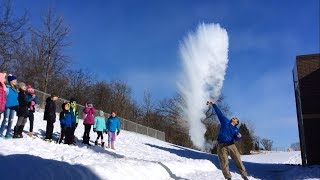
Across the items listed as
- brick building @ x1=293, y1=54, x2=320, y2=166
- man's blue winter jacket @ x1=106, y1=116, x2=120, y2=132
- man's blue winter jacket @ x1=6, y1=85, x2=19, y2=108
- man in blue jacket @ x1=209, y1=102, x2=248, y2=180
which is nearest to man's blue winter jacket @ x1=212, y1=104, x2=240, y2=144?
man in blue jacket @ x1=209, y1=102, x2=248, y2=180

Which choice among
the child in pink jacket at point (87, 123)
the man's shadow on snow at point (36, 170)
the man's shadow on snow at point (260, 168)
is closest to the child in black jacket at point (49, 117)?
the child in pink jacket at point (87, 123)

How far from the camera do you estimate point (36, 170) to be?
8.31 meters

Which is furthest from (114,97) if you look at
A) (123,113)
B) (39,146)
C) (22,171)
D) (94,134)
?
(22,171)

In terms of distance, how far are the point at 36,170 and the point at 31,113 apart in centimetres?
795

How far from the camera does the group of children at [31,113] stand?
1402cm

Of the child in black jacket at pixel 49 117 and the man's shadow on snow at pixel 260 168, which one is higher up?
the child in black jacket at pixel 49 117

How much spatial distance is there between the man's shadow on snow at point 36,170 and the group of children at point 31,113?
3.43 m

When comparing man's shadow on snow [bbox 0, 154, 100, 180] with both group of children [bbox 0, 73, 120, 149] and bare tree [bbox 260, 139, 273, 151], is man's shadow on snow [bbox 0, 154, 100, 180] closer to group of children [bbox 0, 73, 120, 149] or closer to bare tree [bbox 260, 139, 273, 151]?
group of children [bbox 0, 73, 120, 149]

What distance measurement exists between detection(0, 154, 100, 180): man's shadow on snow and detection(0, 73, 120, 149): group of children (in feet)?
11.3

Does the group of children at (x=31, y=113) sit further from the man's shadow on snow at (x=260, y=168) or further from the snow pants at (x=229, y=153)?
the snow pants at (x=229, y=153)

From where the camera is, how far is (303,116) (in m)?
26.1

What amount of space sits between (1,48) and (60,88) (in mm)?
19288

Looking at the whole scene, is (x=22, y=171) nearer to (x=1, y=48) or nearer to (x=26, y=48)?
(x=1, y=48)

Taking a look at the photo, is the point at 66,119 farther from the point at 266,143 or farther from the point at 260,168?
the point at 266,143
